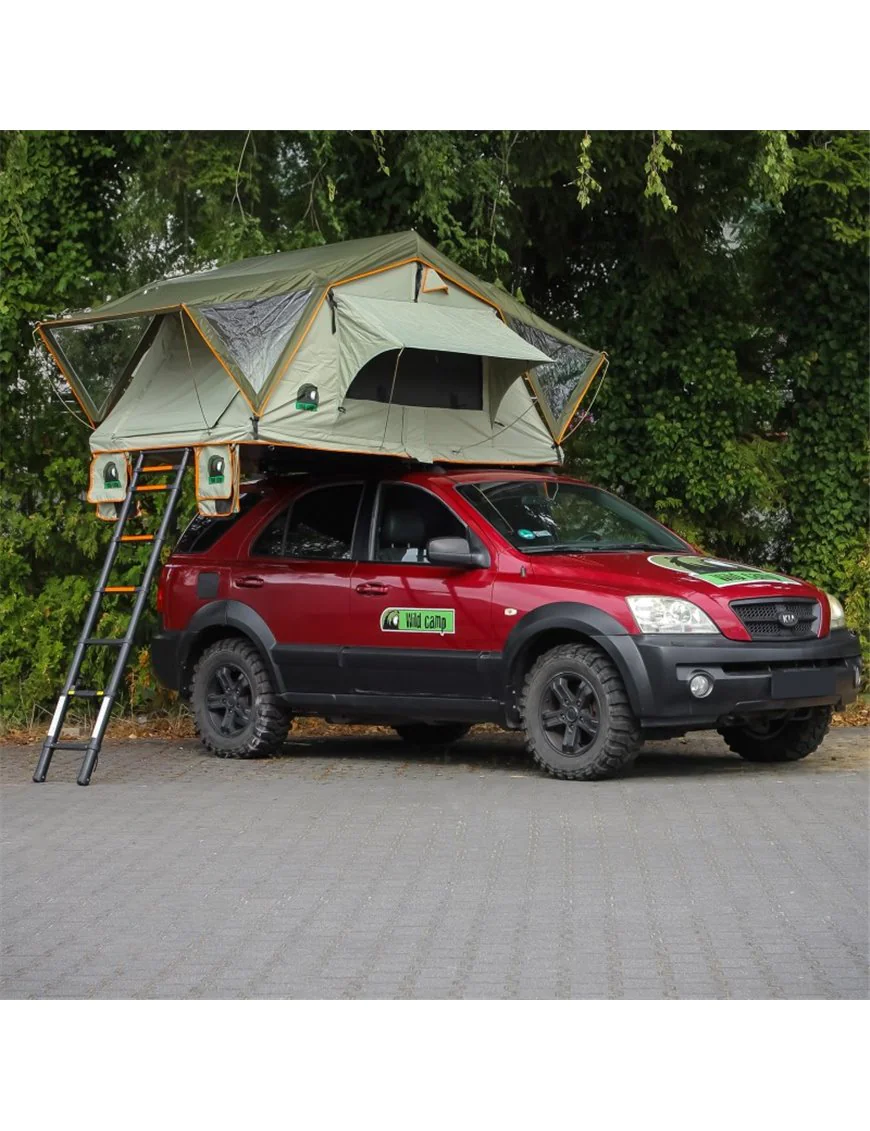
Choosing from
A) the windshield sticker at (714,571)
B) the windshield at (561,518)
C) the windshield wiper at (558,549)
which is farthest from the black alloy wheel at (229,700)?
the windshield sticker at (714,571)

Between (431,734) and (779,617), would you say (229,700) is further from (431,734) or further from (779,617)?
(779,617)

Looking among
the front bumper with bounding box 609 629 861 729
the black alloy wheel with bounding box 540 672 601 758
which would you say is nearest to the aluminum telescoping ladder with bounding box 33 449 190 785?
the black alloy wheel with bounding box 540 672 601 758

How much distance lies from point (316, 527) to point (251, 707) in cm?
134

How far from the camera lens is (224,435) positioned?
38.3 feet

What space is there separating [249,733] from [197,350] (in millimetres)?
2711

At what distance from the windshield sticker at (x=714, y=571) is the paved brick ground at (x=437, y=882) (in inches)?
48.9

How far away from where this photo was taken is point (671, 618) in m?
10.6

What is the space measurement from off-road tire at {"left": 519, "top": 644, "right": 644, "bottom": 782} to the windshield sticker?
81 centimetres

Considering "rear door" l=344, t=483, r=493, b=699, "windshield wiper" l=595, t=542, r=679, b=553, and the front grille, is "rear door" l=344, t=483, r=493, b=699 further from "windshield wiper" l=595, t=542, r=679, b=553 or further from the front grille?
the front grille

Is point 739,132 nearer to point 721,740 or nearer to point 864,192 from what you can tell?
point 864,192

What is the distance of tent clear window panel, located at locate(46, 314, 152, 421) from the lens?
13.0m

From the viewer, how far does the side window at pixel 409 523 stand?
11.7 m

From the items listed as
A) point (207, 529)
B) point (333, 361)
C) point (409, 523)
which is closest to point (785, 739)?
point (409, 523)

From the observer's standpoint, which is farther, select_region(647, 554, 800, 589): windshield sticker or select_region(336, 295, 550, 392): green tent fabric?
select_region(336, 295, 550, 392): green tent fabric
